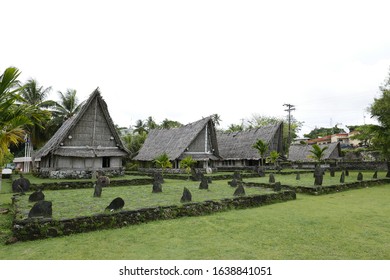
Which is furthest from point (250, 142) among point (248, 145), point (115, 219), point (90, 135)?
point (115, 219)

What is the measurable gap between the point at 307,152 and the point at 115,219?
40.2m

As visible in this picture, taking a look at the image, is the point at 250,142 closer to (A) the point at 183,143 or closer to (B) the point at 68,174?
(A) the point at 183,143

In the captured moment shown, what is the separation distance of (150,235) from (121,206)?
1.73 metres

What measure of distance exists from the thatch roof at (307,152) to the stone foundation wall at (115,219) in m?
32.9

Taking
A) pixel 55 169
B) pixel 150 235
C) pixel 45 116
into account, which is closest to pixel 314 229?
pixel 150 235

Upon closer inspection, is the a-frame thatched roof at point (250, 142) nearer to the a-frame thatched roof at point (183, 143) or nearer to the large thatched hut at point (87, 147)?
the a-frame thatched roof at point (183, 143)

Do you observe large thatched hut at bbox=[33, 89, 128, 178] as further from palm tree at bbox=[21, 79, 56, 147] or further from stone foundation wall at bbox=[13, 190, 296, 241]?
stone foundation wall at bbox=[13, 190, 296, 241]

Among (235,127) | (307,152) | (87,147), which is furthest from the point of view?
(235,127)

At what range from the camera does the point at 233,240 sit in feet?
20.4

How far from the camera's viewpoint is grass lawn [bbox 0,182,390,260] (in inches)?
208

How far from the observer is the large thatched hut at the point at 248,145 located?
34.0m

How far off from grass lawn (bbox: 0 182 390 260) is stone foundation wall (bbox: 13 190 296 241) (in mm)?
249

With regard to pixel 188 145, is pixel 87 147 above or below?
below

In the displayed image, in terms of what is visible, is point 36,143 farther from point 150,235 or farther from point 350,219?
point 350,219
